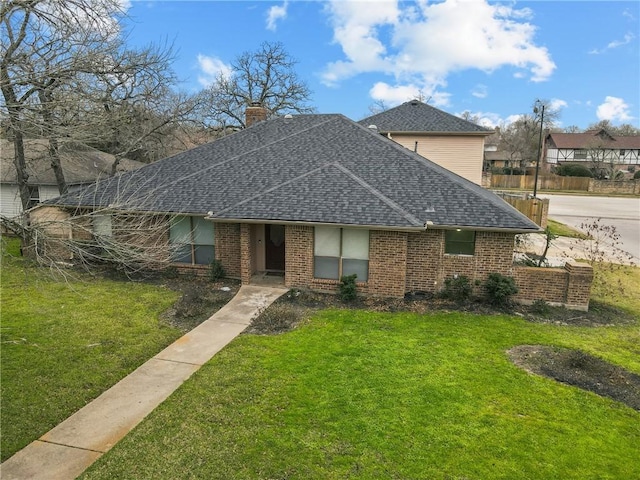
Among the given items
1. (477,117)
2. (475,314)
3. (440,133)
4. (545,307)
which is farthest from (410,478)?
(477,117)

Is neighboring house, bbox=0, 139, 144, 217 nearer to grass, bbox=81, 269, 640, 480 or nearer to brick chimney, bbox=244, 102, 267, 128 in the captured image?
brick chimney, bbox=244, 102, 267, 128

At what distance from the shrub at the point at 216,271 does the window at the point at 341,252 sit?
10.4 feet

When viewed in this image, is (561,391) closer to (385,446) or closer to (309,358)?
(385,446)

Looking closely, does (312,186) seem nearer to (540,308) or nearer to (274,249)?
(274,249)

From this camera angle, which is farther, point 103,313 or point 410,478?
point 103,313

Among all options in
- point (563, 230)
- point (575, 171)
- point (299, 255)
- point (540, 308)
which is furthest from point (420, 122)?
point (575, 171)

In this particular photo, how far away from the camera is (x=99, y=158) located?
24703 millimetres

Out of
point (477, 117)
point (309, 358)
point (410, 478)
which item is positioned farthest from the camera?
point (477, 117)

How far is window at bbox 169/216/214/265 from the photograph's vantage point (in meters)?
13.3

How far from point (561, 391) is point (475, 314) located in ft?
12.1

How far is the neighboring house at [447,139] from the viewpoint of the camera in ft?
72.7

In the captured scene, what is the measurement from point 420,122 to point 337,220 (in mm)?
14193

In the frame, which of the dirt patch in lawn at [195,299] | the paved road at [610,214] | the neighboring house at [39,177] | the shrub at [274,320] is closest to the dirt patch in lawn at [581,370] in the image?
the shrub at [274,320]

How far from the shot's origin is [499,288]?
11.1 m
